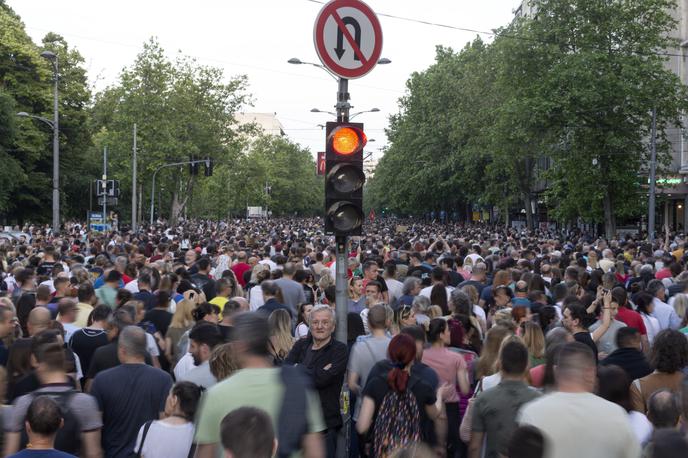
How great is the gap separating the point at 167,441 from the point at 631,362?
3.74 meters

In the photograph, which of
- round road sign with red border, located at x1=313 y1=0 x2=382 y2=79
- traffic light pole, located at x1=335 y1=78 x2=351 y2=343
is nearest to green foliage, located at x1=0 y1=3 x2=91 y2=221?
traffic light pole, located at x1=335 y1=78 x2=351 y2=343

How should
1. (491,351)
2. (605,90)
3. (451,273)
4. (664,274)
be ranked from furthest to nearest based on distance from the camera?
(605,90)
(664,274)
(451,273)
(491,351)

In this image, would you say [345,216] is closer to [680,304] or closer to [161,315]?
[161,315]

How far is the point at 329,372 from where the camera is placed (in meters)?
6.65

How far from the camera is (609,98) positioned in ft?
130

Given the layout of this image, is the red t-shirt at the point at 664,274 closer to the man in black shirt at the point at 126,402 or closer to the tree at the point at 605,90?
the man in black shirt at the point at 126,402

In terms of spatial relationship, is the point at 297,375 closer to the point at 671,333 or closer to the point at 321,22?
the point at 671,333

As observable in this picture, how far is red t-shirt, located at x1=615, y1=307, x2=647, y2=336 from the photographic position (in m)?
9.51

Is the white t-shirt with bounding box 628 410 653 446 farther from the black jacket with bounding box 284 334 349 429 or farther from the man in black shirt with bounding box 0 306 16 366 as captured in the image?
the man in black shirt with bounding box 0 306 16 366

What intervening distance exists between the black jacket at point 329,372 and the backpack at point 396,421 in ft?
2.38

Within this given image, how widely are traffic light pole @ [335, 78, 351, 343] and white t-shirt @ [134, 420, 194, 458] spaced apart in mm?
2474

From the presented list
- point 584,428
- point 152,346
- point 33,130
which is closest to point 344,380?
point 152,346

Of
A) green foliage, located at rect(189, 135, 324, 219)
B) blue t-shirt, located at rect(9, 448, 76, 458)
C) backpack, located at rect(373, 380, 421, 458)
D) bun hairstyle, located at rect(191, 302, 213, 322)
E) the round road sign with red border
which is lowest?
backpack, located at rect(373, 380, 421, 458)

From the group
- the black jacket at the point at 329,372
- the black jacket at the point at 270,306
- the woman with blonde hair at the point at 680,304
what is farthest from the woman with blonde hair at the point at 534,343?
the woman with blonde hair at the point at 680,304
